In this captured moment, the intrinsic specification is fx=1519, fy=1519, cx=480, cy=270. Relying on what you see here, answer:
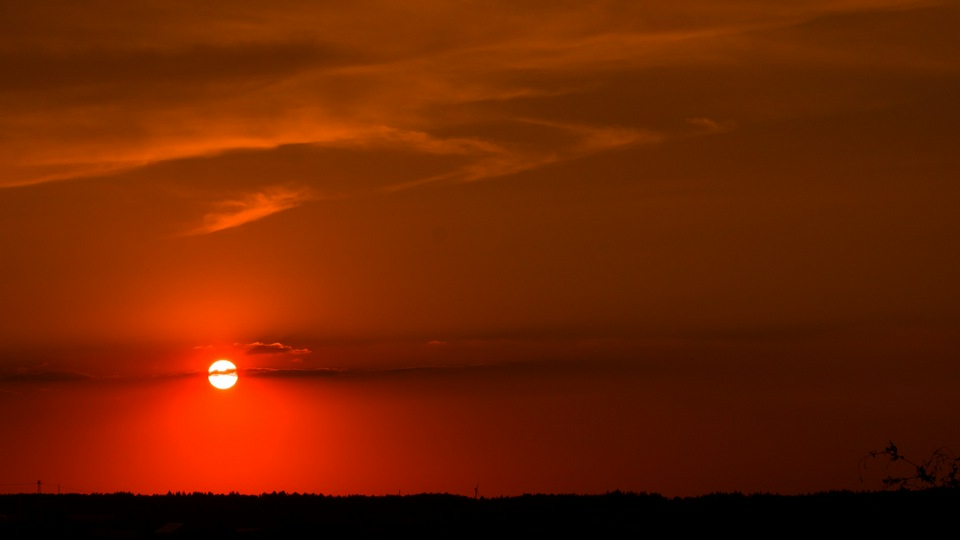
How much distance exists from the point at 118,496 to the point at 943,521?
127 feet

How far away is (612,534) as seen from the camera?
58.7 meters

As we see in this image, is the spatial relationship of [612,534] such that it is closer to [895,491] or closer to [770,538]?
[770,538]

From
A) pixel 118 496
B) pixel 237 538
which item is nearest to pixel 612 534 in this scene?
pixel 237 538

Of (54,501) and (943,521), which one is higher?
(54,501)

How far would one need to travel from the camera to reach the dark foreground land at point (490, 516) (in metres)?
57.5

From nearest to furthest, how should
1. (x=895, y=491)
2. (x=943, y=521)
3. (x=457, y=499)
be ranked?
(x=943, y=521)
(x=895, y=491)
(x=457, y=499)

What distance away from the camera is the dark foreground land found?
57.5 m

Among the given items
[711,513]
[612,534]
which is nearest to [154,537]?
[612,534]

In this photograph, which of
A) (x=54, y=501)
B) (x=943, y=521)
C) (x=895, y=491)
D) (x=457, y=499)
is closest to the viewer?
(x=943, y=521)

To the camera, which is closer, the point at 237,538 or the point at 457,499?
the point at 237,538

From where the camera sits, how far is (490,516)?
62625 mm

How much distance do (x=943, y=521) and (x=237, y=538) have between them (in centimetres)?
2716

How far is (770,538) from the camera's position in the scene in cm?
5638

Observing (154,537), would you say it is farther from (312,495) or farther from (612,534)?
(612,534)
